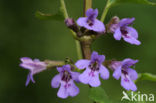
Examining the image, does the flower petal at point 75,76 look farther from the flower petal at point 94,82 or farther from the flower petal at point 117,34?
the flower petal at point 117,34

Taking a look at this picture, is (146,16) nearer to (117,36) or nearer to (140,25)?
(140,25)

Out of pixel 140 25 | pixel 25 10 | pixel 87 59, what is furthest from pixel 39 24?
pixel 87 59

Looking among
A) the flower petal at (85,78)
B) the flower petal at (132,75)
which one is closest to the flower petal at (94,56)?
the flower petal at (85,78)

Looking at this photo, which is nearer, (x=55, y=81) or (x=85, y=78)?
(x=85, y=78)

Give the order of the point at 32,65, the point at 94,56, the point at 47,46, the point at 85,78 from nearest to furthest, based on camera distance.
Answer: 1. the point at 85,78
2. the point at 94,56
3. the point at 32,65
4. the point at 47,46

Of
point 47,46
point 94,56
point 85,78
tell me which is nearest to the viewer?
point 85,78

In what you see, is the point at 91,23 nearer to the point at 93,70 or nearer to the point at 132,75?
the point at 93,70

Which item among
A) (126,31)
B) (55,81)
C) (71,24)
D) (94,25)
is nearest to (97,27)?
(94,25)

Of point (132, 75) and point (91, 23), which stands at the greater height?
point (91, 23)
